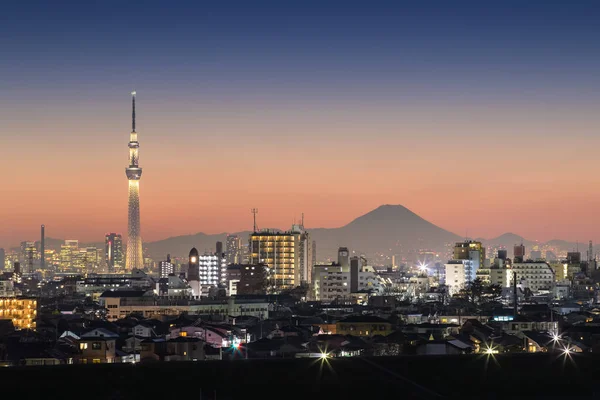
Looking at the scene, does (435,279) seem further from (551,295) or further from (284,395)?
(284,395)

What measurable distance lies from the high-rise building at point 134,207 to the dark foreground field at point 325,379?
152 meters

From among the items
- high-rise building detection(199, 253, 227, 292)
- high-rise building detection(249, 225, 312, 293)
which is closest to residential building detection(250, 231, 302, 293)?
high-rise building detection(249, 225, 312, 293)

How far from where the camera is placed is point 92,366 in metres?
33.4

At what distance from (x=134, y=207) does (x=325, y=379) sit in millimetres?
158336

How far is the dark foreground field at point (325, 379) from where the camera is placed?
3131cm

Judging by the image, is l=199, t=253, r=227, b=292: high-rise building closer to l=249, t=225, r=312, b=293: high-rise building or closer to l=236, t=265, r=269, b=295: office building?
l=249, t=225, r=312, b=293: high-rise building

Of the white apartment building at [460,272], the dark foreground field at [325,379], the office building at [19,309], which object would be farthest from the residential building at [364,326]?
the white apartment building at [460,272]

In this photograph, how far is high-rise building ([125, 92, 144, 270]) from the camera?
185875 millimetres

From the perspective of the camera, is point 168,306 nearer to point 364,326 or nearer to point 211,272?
point 364,326

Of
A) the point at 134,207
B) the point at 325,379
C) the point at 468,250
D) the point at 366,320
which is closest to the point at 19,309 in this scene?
the point at 366,320

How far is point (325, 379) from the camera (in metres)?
33.6

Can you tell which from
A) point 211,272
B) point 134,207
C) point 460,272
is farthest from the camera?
point 134,207

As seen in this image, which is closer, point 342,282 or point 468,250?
point 342,282

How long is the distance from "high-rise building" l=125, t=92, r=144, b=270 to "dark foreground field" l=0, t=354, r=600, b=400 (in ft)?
499
